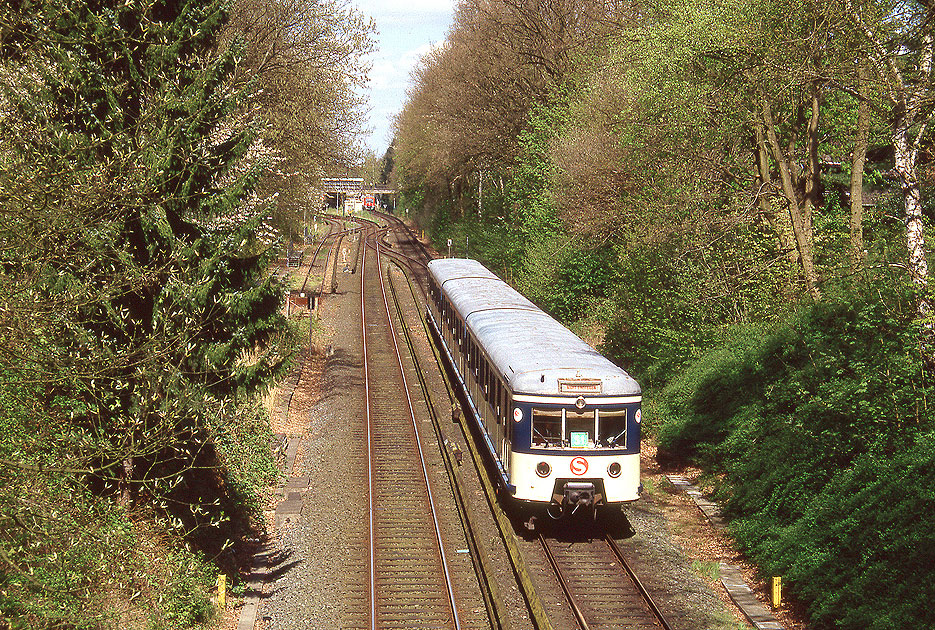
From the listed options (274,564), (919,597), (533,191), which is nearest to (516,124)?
(533,191)

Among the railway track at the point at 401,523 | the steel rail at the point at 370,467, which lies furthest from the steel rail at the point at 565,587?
the steel rail at the point at 370,467

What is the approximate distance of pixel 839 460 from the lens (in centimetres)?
1440

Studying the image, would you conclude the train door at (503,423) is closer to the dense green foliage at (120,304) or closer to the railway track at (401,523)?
the railway track at (401,523)

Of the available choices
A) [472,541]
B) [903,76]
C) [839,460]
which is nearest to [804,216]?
[903,76]

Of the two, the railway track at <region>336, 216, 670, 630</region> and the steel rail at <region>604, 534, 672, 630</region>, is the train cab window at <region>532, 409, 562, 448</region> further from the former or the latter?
the steel rail at <region>604, 534, 672, 630</region>

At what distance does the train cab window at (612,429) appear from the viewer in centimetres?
1520

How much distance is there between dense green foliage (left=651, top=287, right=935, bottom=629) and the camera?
11656 millimetres

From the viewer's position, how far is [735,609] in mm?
13445

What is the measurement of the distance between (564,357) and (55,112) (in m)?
9.67

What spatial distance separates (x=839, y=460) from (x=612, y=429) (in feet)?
12.9

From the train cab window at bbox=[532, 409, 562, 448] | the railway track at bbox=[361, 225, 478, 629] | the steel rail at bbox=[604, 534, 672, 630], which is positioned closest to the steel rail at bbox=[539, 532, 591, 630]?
the steel rail at bbox=[604, 534, 672, 630]

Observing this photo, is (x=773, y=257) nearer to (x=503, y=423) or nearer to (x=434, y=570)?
(x=503, y=423)

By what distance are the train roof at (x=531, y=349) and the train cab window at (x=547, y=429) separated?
1.41ft

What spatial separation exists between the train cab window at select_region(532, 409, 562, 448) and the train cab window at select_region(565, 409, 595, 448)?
15 cm
